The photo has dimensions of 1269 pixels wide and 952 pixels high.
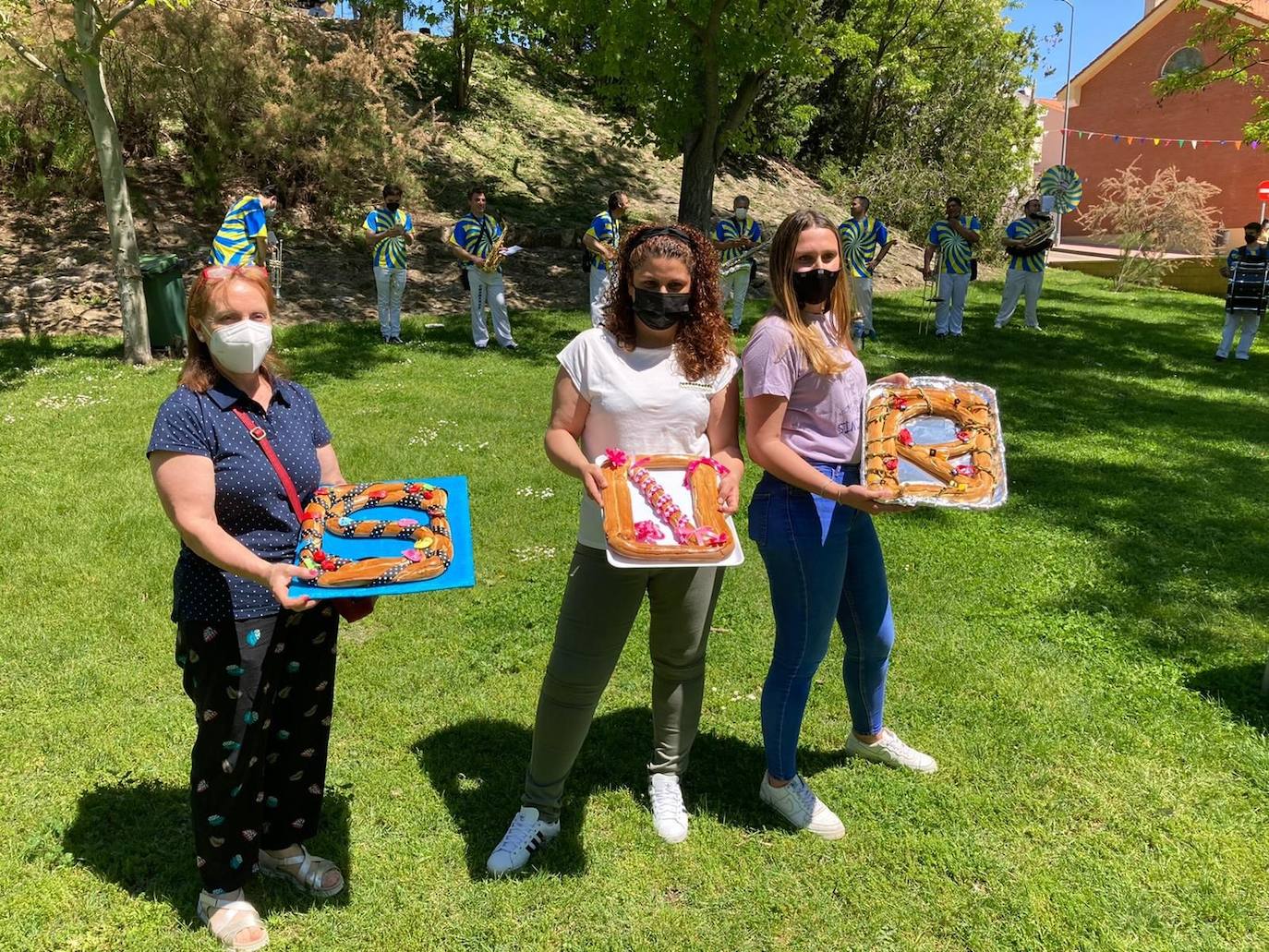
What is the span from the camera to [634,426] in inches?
114

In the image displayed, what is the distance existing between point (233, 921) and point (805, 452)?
2.45 metres

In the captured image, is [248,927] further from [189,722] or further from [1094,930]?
[1094,930]

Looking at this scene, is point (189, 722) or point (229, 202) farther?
point (229, 202)

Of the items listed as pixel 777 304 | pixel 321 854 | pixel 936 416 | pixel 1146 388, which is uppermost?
pixel 777 304

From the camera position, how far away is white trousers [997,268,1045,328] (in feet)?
48.1

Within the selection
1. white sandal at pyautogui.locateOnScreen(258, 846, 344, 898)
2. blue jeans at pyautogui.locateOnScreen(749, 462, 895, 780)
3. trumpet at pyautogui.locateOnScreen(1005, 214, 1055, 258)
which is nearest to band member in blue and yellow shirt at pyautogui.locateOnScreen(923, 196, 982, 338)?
trumpet at pyautogui.locateOnScreen(1005, 214, 1055, 258)

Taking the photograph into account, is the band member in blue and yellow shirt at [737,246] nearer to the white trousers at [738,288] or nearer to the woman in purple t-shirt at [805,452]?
the white trousers at [738,288]

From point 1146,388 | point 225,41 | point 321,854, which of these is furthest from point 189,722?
point 225,41

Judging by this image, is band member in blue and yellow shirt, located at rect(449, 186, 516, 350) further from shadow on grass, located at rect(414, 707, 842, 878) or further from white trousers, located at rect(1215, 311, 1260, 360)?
white trousers, located at rect(1215, 311, 1260, 360)

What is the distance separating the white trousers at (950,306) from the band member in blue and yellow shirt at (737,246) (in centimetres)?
313

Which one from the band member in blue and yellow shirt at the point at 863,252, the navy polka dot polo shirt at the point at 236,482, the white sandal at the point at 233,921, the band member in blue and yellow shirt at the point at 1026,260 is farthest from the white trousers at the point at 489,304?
the white sandal at the point at 233,921

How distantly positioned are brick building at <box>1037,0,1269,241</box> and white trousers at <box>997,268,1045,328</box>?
17560 millimetres

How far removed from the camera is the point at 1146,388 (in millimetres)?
11352

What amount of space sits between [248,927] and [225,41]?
15.1m
